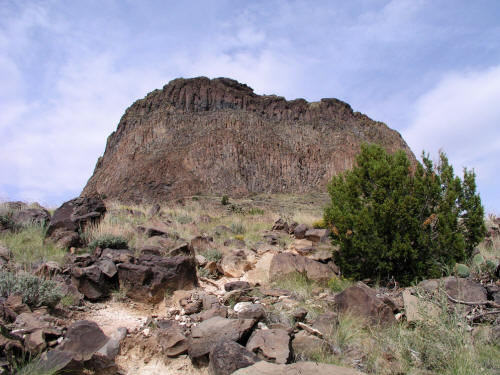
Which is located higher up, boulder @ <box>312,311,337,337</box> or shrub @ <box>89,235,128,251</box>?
shrub @ <box>89,235,128,251</box>

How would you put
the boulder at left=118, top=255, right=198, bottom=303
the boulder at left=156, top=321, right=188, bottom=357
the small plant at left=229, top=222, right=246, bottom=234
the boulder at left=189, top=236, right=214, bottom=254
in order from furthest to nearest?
the small plant at left=229, top=222, right=246, bottom=234, the boulder at left=189, top=236, right=214, bottom=254, the boulder at left=118, top=255, right=198, bottom=303, the boulder at left=156, top=321, right=188, bottom=357

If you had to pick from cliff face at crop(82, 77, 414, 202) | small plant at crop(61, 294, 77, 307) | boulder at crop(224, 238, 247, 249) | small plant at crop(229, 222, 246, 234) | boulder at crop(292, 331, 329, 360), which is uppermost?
cliff face at crop(82, 77, 414, 202)

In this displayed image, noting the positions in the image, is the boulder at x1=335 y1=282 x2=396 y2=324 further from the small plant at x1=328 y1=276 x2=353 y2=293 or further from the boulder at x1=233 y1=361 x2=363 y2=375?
the boulder at x1=233 y1=361 x2=363 y2=375

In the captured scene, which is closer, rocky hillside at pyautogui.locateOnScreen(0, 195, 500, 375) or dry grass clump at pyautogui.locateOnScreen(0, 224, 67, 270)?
rocky hillside at pyautogui.locateOnScreen(0, 195, 500, 375)

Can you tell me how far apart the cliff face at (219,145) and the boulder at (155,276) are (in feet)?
116

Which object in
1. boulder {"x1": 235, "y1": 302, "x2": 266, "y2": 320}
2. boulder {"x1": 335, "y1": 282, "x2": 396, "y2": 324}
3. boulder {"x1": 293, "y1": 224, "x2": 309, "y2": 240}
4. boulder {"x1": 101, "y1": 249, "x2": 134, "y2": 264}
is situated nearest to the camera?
boulder {"x1": 235, "y1": 302, "x2": 266, "y2": 320}

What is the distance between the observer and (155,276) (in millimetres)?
4953

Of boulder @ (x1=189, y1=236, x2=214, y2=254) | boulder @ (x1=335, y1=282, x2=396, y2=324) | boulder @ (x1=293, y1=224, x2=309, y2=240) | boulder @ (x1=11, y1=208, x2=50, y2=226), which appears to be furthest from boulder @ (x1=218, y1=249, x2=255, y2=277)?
boulder @ (x1=11, y1=208, x2=50, y2=226)

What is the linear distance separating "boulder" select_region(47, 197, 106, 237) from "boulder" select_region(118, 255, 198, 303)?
9.21 feet

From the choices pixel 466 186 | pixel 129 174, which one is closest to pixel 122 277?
pixel 466 186

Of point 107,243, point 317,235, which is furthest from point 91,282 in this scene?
point 317,235

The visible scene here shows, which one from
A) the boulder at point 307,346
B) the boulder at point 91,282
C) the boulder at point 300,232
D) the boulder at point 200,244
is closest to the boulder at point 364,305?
the boulder at point 307,346

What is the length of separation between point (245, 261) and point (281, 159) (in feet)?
144

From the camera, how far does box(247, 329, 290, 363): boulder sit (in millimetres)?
3127
